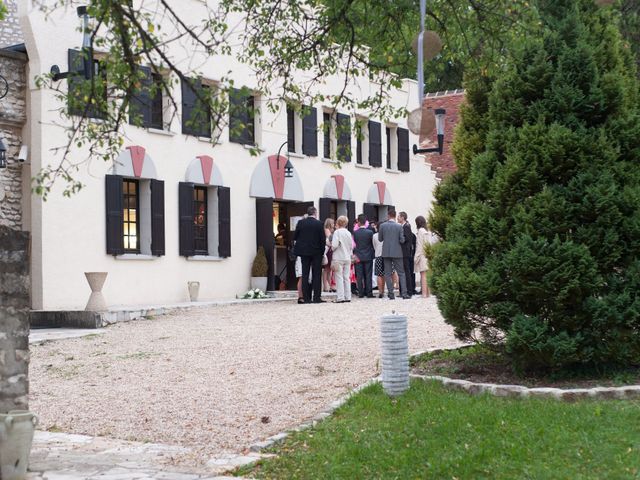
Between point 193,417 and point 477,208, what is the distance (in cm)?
309

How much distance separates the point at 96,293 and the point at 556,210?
1014 cm

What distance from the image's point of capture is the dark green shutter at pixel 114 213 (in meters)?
18.2

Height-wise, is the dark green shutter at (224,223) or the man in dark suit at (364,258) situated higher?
the dark green shutter at (224,223)

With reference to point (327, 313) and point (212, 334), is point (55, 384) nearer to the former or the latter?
point (212, 334)

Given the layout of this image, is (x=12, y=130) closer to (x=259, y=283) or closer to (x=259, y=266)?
(x=259, y=266)

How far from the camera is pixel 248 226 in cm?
2206

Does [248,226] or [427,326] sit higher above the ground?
[248,226]

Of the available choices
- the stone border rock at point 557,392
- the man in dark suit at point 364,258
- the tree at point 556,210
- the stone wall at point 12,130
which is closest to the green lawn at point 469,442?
the stone border rock at point 557,392

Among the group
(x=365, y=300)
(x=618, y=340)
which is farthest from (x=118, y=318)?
(x=618, y=340)

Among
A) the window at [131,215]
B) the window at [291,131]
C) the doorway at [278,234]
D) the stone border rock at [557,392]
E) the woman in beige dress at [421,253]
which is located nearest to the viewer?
the stone border rock at [557,392]

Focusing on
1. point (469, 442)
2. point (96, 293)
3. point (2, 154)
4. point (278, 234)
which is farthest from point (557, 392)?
point (278, 234)

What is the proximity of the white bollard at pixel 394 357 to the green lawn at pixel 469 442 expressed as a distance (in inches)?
13.3

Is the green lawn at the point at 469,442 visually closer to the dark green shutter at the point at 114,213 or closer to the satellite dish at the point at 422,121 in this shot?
the satellite dish at the point at 422,121

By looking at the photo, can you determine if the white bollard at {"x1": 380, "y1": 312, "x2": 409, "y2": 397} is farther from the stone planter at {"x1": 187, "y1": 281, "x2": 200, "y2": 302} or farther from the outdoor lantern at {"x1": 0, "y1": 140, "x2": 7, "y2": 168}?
the stone planter at {"x1": 187, "y1": 281, "x2": 200, "y2": 302}
